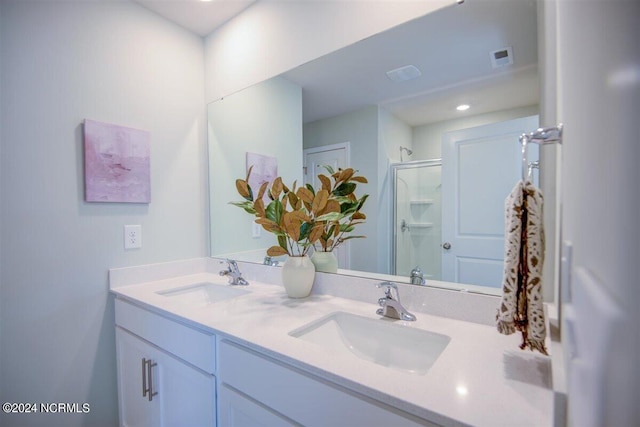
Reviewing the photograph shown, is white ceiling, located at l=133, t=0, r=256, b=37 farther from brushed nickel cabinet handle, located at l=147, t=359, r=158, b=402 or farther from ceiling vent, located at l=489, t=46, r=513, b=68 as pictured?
brushed nickel cabinet handle, located at l=147, t=359, r=158, b=402

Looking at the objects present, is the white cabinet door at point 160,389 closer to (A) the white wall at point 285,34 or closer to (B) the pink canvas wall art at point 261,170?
(B) the pink canvas wall art at point 261,170

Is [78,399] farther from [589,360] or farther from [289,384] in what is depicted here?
[589,360]

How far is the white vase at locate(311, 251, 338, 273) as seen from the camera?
134cm

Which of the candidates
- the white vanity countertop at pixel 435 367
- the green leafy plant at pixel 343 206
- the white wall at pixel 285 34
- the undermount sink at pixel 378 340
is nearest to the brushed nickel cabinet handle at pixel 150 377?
the white vanity countertop at pixel 435 367

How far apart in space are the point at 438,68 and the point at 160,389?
5.38 feet

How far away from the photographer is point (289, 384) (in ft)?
2.50

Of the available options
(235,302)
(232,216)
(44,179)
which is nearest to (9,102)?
(44,179)

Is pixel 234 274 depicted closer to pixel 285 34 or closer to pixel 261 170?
pixel 261 170

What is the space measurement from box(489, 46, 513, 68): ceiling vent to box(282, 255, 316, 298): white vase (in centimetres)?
98

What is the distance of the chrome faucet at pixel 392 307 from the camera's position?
3.32 feet

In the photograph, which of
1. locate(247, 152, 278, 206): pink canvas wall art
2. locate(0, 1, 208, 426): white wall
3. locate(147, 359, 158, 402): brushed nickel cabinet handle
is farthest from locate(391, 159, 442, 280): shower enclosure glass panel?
locate(0, 1, 208, 426): white wall

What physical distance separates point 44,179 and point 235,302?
3.14ft

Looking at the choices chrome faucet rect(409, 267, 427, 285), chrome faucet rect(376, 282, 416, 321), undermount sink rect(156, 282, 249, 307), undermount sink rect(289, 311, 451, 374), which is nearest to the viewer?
undermount sink rect(289, 311, 451, 374)

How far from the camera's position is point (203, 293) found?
1606 millimetres
